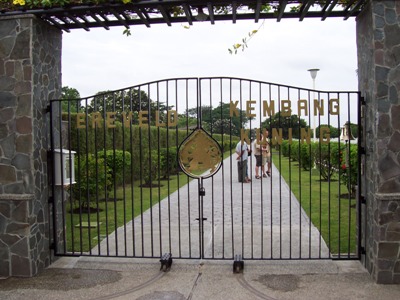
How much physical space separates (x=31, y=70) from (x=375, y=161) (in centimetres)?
423

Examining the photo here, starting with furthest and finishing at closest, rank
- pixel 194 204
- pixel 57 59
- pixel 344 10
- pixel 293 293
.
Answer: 1. pixel 194 204
2. pixel 57 59
3. pixel 344 10
4. pixel 293 293

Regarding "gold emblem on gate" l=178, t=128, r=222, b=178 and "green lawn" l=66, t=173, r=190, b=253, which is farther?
"green lawn" l=66, t=173, r=190, b=253

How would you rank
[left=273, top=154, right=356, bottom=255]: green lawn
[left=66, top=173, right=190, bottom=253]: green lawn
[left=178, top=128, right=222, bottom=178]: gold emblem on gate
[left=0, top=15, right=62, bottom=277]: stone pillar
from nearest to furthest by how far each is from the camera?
[left=0, top=15, right=62, bottom=277]: stone pillar
[left=178, top=128, right=222, bottom=178]: gold emblem on gate
[left=273, top=154, right=356, bottom=255]: green lawn
[left=66, top=173, right=190, bottom=253]: green lawn

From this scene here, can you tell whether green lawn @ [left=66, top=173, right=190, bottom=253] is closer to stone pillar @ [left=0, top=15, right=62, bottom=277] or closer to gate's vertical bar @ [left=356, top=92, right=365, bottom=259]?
stone pillar @ [left=0, top=15, right=62, bottom=277]

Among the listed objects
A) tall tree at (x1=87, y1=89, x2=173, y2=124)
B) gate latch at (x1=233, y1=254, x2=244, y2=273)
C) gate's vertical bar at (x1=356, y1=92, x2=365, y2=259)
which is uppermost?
tall tree at (x1=87, y1=89, x2=173, y2=124)

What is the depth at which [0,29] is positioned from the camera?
5.29m

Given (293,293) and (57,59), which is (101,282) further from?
(57,59)

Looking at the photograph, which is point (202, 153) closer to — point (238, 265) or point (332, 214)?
point (238, 265)

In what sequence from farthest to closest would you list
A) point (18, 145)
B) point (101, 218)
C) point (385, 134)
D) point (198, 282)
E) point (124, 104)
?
point (124, 104) → point (101, 218) → point (18, 145) → point (198, 282) → point (385, 134)

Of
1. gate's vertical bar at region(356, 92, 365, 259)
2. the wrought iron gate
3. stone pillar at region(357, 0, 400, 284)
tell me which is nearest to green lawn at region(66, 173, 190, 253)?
the wrought iron gate

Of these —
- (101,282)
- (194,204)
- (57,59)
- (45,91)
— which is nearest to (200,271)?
(101,282)

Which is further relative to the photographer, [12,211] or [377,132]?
[12,211]

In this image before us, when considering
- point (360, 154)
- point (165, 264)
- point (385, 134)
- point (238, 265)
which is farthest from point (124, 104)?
point (385, 134)

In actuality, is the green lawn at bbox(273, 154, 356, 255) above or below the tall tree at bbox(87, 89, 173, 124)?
below
